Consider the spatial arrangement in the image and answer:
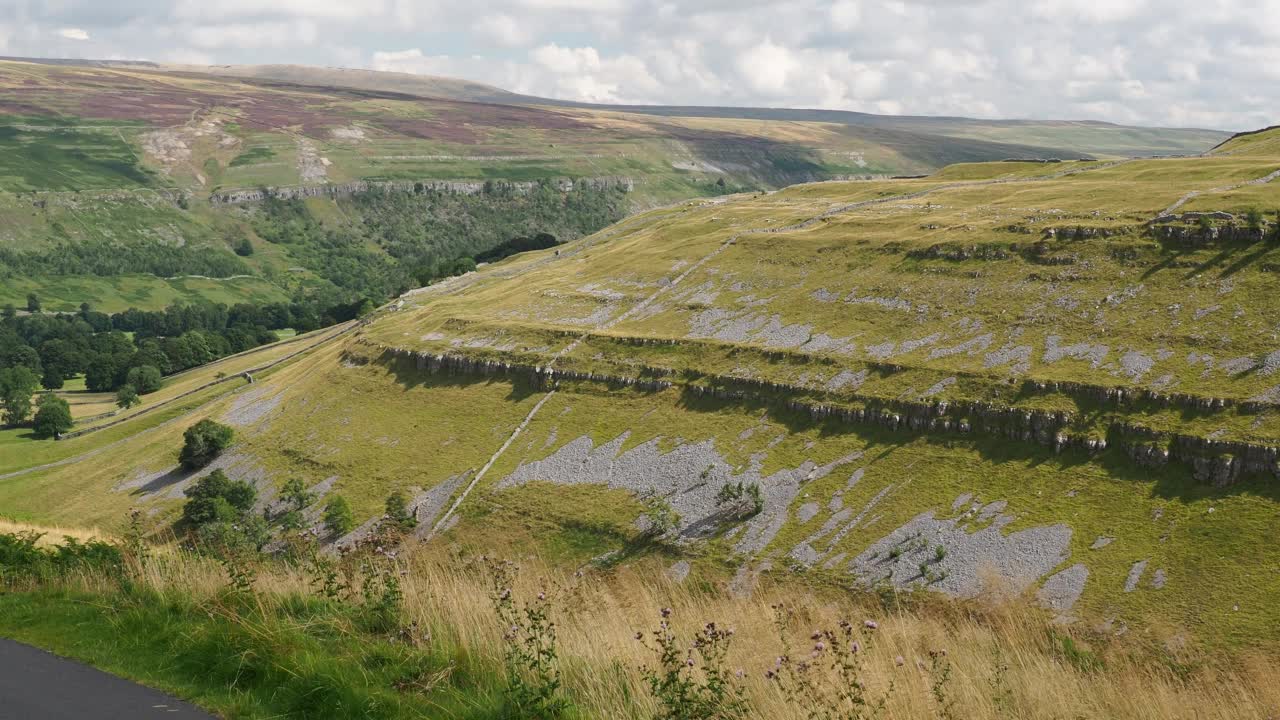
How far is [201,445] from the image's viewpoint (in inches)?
4168

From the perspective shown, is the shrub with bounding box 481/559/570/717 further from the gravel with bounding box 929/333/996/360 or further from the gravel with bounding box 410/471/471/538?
the gravel with bounding box 929/333/996/360

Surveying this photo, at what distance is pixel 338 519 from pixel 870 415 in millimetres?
46601

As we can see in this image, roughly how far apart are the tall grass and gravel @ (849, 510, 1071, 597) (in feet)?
137

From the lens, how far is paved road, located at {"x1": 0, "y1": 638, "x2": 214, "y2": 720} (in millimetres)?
13898

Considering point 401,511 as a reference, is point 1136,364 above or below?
above

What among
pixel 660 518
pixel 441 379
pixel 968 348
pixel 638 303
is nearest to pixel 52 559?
pixel 660 518

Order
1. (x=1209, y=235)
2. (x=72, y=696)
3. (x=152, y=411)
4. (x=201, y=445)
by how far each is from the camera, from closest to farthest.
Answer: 1. (x=72, y=696)
2. (x=1209, y=235)
3. (x=201, y=445)
4. (x=152, y=411)

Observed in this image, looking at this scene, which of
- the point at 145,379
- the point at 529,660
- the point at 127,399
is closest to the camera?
the point at 529,660

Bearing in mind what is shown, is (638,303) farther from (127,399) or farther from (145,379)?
(145,379)

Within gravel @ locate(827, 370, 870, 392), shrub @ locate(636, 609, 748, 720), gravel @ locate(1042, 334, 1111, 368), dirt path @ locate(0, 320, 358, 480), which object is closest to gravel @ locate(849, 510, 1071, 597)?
gravel @ locate(827, 370, 870, 392)

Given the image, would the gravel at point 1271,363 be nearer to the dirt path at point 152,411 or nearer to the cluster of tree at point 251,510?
the cluster of tree at point 251,510

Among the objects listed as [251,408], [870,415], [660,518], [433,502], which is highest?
[870,415]

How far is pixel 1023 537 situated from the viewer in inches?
2413

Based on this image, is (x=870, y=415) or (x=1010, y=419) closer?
(x=1010, y=419)
